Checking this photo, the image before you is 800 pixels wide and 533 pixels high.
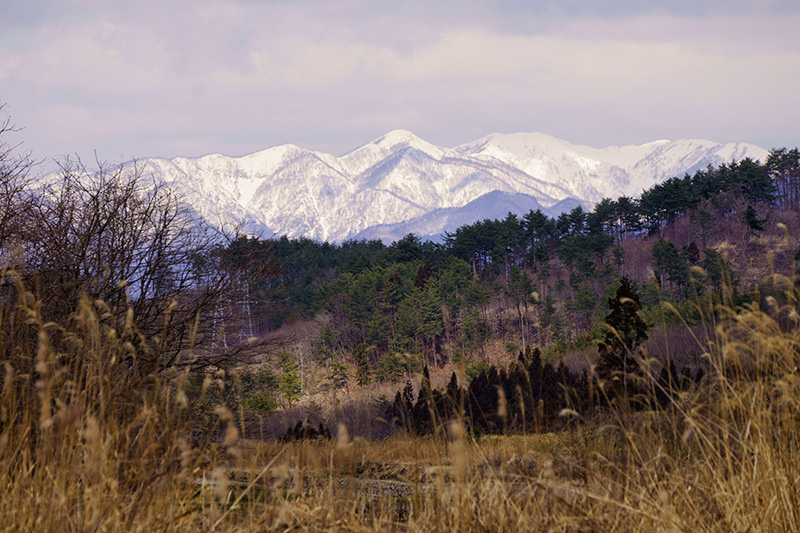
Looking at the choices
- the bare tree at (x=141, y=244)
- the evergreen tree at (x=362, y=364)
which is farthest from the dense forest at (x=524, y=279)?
the bare tree at (x=141, y=244)

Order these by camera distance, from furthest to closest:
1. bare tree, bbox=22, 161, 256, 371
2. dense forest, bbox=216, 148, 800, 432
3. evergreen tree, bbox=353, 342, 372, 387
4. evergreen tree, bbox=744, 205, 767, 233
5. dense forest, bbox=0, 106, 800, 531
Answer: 1. evergreen tree, bbox=744, 205, 767, 233
2. dense forest, bbox=216, 148, 800, 432
3. evergreen tree, bbox=353, 342, 372, 387
4. bare tree, bbox=22, 161, 256, 371
5. dense forest, bbox=0, 106, 800, 531

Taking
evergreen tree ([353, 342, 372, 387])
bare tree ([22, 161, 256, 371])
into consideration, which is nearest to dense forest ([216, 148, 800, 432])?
evergreen tree ([353, 342, 372, 387])

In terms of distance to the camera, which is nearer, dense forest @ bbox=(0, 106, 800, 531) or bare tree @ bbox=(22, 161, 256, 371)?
dense forest @ bbox=(0, 106, 800, 531)

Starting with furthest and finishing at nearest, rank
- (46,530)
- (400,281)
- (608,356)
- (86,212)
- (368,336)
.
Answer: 1. (400,281)
2. (368,336)
3. (86,212)
4. (608,356)
5. (46,530)

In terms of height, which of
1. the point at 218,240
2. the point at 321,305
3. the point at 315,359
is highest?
the point at 218,240

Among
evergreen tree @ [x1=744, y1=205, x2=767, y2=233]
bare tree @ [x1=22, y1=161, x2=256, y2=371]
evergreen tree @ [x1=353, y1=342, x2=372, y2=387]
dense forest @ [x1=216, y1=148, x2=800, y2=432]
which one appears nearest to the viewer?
bare tree @ [x1=22, y1=161, x2=256, y2=371]

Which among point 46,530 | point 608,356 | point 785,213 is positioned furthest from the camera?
point 785,213

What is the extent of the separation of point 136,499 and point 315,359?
53566 millimetres

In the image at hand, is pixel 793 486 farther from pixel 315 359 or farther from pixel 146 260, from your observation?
pixel 315 359

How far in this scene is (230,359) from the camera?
554 inches

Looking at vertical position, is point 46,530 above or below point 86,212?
below

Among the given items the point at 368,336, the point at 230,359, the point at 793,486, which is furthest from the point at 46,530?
the point at 368,336

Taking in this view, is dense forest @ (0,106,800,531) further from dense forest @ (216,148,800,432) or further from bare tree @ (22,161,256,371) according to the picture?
dense forest @ (216,148,800,432)

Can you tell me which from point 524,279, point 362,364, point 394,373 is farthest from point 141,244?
point 524,279
